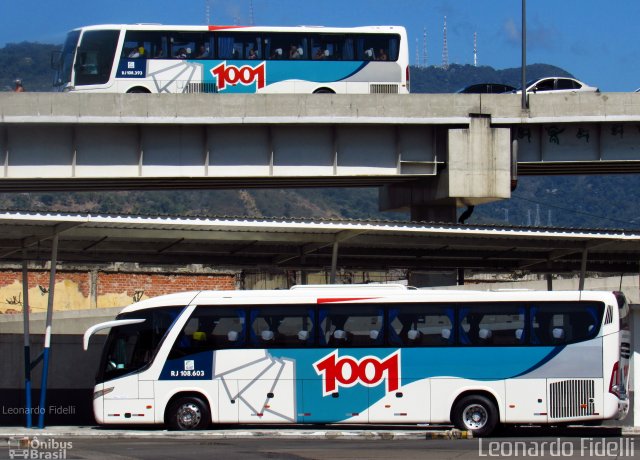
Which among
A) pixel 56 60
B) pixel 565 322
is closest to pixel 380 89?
pixel 56 60

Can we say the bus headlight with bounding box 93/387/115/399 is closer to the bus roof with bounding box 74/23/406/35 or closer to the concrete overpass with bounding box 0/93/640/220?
the concrete overpass with bounding box 0/93/640/220

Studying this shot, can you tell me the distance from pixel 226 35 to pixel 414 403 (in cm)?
2087

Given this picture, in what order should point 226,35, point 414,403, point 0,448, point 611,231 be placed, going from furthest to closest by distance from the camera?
point 226,35 → point 611,231 → point 414,403 → point 0,448

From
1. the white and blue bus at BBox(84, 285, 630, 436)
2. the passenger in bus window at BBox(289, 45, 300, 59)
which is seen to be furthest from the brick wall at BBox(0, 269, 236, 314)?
the white and blue bus at BBox(84, 285, 630, 436)

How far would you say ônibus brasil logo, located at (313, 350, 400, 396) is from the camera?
22.9 metres

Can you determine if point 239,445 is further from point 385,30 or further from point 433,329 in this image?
point 385,30

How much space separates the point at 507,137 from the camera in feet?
124

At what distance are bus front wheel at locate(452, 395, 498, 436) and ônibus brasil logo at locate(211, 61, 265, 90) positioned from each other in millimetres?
20349

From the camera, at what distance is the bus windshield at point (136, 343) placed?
2309 cm

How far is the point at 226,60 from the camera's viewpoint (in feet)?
133

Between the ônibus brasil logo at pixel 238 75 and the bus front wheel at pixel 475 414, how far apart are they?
66.8 feet

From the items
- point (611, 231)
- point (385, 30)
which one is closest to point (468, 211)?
point (385, 30)

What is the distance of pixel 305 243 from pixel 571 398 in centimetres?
790

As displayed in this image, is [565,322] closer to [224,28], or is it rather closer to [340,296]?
[340,296]
